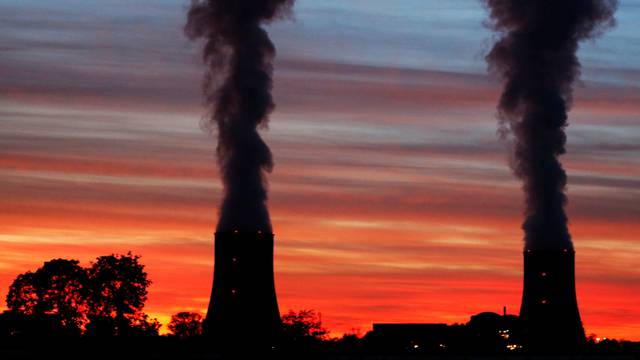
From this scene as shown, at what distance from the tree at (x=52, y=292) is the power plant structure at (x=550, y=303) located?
25.9 metres

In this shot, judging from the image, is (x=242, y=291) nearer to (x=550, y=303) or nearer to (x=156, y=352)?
(x=156, y=352)

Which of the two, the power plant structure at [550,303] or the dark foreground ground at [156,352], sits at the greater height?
the power plant structure at [550,303]

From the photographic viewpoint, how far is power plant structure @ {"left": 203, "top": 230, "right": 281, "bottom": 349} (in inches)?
2879

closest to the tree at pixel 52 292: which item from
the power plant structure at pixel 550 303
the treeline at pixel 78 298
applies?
the treeline at pixel 78 298

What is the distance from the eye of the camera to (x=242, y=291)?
240 ft

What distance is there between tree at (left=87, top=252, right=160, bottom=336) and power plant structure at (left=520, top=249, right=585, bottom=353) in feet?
71.2

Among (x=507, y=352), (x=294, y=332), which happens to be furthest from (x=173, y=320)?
(x=507, y=352)

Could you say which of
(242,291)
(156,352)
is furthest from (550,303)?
(156,352)

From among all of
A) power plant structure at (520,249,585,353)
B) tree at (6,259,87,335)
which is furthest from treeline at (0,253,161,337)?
power plant structure at (520,249,585,353)

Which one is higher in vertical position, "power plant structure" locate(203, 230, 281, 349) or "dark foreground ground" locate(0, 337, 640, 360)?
"power plant structure" locate(203, 230, 281, 349)

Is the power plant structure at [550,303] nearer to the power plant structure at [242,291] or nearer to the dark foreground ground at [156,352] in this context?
the dark foreground ground at [156,352]

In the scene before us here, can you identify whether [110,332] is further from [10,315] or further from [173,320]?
[173,320]

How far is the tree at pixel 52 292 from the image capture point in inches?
3583

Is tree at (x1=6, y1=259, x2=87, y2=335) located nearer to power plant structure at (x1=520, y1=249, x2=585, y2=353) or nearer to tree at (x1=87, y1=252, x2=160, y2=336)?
tree at (x1=87, y1=252, x2=160, y2=336)
